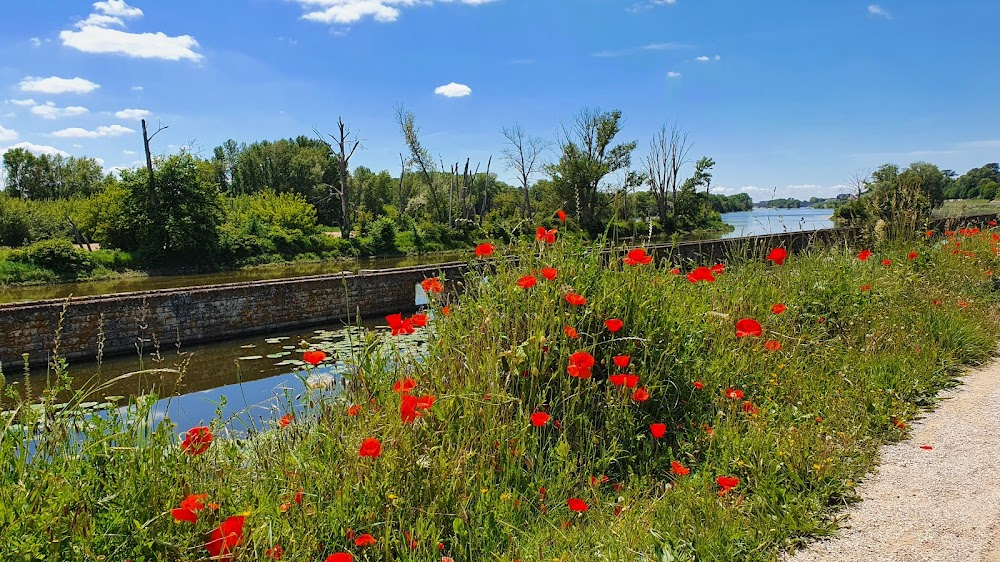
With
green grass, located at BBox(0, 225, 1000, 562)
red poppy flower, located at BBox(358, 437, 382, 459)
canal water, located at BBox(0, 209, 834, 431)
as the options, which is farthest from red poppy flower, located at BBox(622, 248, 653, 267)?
canal water, located at BBox(0, 209, 834, 431)

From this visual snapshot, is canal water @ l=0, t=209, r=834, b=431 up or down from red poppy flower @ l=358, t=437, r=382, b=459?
down

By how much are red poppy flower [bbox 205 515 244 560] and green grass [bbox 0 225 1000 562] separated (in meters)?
0.05

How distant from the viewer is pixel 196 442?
2.24m

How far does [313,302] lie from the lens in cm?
1437

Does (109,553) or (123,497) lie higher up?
(123,497)

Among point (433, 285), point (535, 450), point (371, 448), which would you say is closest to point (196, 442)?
point (371, 448)

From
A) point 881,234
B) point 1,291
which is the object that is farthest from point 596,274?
point 1,291

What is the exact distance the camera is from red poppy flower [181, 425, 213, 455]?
2213 mm

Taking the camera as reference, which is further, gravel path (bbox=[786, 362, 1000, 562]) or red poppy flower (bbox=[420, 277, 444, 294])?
red poppy flower (bbox=[420, 277, 444, 294])

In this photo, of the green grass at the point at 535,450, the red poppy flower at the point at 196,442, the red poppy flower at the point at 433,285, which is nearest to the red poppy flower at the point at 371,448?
the green grass at the point at 535,450

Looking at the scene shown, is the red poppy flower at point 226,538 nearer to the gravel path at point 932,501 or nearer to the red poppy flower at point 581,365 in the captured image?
the red poppy flower at point 581,365

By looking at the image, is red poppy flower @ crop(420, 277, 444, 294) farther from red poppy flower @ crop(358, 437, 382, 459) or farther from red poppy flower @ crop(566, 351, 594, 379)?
red poppy flower @ crop(358, 437, 382, 459)

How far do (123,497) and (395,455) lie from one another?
0.91m

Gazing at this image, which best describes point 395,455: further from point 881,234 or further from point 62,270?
point 62,270
